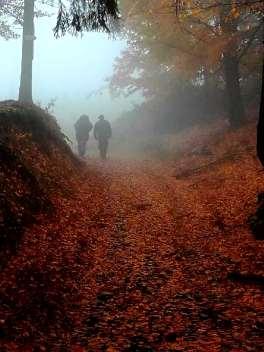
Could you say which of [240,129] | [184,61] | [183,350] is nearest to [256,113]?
[240,129]

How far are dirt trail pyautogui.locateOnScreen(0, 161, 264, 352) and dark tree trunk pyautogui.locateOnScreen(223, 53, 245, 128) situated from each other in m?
9.21

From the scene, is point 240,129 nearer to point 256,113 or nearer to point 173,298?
point 256,113

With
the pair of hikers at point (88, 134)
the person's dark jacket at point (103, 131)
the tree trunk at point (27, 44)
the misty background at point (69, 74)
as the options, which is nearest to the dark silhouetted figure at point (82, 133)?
the pair of hikers at point (88, 134)

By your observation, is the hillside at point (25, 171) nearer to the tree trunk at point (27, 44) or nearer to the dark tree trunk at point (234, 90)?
the tree trunk at point (27, 44)

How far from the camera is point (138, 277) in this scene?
7043 millimetres

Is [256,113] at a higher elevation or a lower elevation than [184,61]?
lower

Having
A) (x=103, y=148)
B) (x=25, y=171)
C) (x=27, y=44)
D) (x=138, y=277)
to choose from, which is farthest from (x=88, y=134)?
(x=138, y=277)

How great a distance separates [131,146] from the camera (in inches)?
1118

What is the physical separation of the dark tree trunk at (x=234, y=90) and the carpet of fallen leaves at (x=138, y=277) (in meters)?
7.85

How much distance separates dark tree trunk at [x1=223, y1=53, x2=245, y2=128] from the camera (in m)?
19.3

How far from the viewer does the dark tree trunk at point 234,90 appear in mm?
19297

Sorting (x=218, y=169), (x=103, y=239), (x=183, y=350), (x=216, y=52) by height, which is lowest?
(x=183, y=350)

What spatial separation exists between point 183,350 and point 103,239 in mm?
4126

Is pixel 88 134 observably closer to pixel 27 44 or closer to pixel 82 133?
Result: pixel 82 133
